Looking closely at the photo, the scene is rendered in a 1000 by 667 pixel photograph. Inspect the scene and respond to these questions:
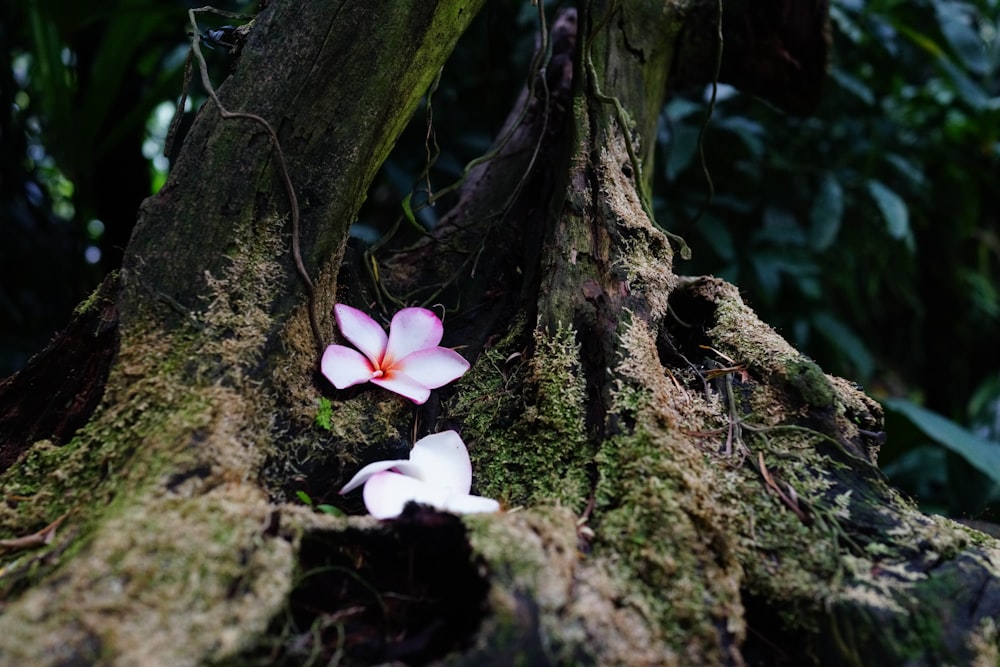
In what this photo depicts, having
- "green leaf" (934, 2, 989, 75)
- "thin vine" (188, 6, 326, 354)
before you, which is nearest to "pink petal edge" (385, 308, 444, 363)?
"thin vine" (188, 6, 326, 354)

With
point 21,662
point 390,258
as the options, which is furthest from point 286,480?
point 390,258

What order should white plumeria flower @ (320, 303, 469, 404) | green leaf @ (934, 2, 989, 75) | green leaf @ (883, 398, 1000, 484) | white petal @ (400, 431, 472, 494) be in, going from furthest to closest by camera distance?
green leaf @ (934, 2, 989, 75) < green leaf @ (883, 398, 1000, 484) < white plumeria flower @ (320, 303, 469, 404) < white petal @ (400, 431, 472, 494)

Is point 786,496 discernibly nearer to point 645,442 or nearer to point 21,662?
point 645,442

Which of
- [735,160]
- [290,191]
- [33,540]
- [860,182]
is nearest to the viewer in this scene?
[33,540]

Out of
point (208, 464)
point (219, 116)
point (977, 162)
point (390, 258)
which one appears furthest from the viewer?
point (977, 162)

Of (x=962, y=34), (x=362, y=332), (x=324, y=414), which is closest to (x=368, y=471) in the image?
(x=324, y=414)

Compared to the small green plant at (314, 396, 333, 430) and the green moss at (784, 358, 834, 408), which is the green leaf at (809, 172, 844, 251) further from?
the small green plant at (314, 396, 333, 430)

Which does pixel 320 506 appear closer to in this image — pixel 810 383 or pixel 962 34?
pixel 810 383
